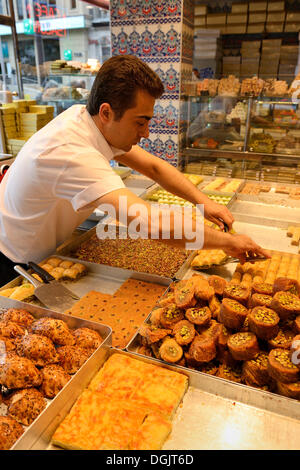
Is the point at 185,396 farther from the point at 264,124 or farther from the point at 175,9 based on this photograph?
the point at 175,9

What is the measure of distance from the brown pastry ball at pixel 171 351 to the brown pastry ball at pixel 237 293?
1.03 feet

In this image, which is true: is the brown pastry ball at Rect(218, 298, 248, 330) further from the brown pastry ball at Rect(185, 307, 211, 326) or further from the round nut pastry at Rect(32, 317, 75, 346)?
the round nut pastry at Rect(32, 317, 75, 346)

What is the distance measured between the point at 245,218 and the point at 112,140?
151 centimetres

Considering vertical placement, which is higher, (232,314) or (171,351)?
(232,314)

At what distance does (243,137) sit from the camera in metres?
4.57

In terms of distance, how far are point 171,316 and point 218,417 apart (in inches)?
17.0

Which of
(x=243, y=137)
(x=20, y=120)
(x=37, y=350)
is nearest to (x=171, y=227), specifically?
(x=37, y=350)

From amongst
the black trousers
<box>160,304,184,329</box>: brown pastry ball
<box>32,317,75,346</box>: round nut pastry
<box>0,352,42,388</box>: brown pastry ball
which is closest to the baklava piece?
<box>160,304,184,329</box>: brown pastry ball

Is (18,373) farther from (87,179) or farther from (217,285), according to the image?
(217,285)

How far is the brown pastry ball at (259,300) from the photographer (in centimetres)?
148

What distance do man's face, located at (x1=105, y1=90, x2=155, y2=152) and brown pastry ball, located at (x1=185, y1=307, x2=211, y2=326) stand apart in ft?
2.90

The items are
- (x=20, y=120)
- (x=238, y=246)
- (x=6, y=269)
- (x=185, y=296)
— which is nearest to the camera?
(x=185, y=296)

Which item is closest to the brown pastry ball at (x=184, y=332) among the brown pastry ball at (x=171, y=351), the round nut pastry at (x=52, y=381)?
the brown pastry ball at (x=171, y=351)

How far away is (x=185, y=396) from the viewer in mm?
1354
